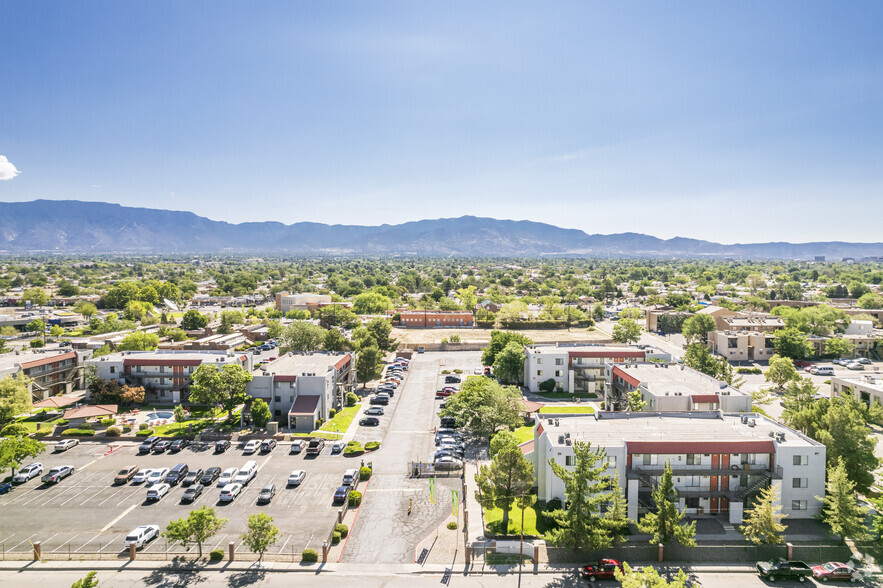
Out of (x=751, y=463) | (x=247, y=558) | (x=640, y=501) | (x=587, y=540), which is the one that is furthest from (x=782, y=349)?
(x=247, y=558)

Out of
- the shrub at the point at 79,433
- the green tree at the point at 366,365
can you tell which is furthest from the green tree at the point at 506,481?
the shrub at the point at 79,433

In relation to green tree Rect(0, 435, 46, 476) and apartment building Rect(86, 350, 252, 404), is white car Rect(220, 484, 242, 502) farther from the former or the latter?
apartment building Rect(86, 350, 252, 404)

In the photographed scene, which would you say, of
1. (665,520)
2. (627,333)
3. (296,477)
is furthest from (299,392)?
(627,333)

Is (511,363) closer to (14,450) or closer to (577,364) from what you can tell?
(577,364)

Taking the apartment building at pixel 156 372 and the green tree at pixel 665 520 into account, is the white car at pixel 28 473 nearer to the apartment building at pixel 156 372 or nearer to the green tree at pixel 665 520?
the apartment building at pixel 156 372

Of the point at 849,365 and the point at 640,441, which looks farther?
the point at 849,365

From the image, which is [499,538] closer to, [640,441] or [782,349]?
[640,441]

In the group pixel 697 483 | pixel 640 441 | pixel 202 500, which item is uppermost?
pixel 640 441
